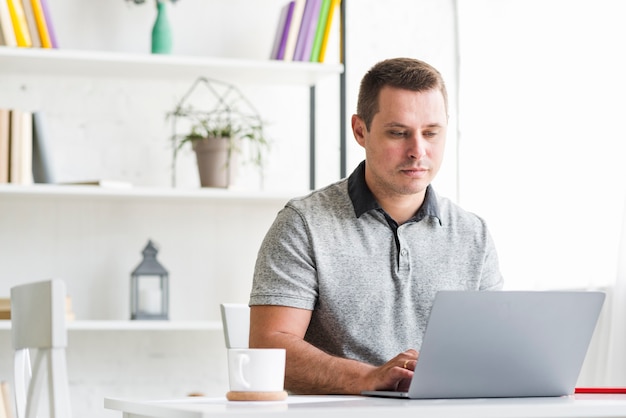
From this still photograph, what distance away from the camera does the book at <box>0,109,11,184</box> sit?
2828mm

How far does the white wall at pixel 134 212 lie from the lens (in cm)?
305

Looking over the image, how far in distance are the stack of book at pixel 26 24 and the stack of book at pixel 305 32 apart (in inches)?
26.3

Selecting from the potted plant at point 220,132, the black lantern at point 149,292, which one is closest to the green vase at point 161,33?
the potted plant at point 220,132

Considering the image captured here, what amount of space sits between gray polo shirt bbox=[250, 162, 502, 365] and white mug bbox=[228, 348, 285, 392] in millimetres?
541

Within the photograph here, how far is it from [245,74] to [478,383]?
2.00m

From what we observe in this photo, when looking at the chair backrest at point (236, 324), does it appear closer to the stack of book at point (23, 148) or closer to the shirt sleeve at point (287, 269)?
the shirt sleeve at point (287, 269)

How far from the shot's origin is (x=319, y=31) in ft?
10.1

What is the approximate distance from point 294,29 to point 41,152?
831 mm

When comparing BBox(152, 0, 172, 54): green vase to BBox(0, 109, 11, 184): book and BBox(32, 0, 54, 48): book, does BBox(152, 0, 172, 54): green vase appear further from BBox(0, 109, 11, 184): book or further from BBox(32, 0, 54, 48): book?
BBox(0, 109, 11, 184): book

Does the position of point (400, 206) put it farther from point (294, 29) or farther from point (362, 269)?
point (294, 29)

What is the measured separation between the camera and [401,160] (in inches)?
70.2

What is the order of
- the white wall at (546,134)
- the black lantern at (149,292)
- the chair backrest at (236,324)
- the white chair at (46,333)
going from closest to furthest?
the white chair at (46,333) < the chair backrest at (236,324) < the white wall at (546,134) < the black lantern at (149,292)

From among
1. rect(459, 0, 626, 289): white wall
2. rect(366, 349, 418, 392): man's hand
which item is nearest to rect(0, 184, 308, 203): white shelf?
rect(459, 0, 626, 289): white wall

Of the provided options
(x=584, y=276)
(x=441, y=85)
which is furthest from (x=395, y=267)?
(x=584, y=276)
